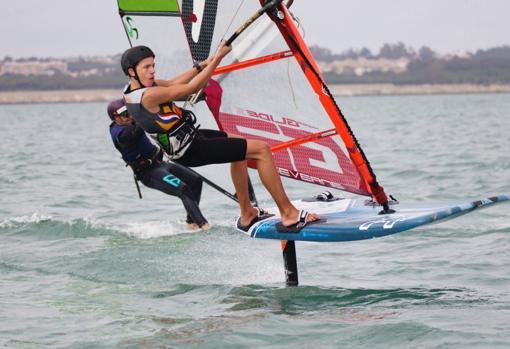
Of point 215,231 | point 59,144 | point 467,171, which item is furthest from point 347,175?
point 59,144

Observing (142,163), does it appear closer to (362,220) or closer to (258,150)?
(258,150)

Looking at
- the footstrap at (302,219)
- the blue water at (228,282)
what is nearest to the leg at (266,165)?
the footstrap at (302,219)

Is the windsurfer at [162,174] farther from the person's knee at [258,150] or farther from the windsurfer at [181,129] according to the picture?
the person's knee at [258,150]

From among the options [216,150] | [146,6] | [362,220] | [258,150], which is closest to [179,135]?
[216,150]

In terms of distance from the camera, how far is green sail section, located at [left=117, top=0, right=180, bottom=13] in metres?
8.84

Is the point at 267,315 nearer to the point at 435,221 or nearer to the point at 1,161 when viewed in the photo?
the point at 435,221

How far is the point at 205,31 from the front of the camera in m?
8.47

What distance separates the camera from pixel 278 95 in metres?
8.20

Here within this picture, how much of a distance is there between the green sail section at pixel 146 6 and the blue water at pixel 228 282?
2.34 metres

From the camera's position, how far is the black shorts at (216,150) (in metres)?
6.99

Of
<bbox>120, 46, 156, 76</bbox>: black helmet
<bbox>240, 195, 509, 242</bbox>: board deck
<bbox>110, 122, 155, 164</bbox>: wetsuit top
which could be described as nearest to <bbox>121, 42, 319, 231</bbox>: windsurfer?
<bbox>120, 46, 156, 76</bbox>: black helmet

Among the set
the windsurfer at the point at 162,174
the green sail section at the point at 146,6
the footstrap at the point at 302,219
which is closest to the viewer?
the footstrap at the point at 302,219

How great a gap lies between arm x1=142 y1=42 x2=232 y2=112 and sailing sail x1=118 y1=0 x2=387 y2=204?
2.42 feet

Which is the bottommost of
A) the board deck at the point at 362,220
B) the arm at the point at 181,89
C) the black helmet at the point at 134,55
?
the board deck at the point at 362,220
